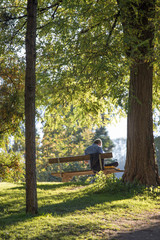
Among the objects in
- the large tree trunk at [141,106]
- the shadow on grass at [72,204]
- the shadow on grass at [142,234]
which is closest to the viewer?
the shadow on grass at [142,234]

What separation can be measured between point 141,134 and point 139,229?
4.61 m

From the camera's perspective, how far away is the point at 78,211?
665cm

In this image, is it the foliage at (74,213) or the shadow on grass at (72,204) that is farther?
the shadow on grass at (72,204)

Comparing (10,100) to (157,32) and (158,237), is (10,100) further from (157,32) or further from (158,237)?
(158,237)

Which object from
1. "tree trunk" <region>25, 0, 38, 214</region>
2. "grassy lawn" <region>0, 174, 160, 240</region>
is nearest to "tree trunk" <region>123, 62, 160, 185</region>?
"grassy lawn" <region>0, 174, 160, 240</region>

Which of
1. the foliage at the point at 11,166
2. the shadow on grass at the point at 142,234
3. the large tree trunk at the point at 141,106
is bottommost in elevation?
the shadow on grass at the point at 142,234

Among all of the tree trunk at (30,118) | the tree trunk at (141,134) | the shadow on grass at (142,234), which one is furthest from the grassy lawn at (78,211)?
the tree trunk at (141,134)

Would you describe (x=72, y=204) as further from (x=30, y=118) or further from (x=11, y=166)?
(x=11, y=166)

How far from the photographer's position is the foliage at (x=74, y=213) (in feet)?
16.5

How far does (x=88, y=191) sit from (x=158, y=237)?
4410 mm

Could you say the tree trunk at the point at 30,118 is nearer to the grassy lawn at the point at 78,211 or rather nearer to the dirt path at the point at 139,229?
the grassy lawn at the point at 78,211

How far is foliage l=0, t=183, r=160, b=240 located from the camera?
503 cm

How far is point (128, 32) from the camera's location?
30.6ft

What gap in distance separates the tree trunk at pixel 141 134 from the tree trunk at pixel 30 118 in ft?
12.2
